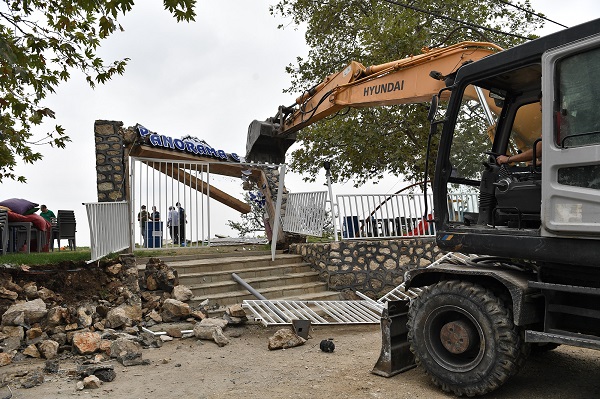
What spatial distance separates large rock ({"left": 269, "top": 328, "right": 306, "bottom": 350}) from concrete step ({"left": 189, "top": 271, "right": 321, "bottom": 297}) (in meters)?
2.41

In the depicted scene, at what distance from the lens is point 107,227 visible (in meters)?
8.02

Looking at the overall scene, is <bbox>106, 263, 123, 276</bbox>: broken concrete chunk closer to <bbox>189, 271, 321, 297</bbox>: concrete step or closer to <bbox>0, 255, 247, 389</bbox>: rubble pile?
<bbox>0, 255, 247, 389</bbox>: rubble pile

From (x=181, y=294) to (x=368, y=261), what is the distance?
4105 millimetres

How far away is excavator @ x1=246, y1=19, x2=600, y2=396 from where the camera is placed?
392cm

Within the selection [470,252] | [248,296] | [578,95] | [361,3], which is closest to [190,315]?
[248,296]

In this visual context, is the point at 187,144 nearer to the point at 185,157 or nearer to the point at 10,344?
the point at 185,157

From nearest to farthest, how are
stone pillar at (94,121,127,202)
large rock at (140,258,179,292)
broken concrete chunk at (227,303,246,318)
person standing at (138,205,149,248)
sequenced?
broken concrete chunk at (227,303,246,318), large rock at (140,258,179,292), stone pillar at (94,121,127,202), person standing at (138,205,149,248)

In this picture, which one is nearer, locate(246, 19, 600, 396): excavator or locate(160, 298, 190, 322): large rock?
locate(246, 19, 600, 396): excavator

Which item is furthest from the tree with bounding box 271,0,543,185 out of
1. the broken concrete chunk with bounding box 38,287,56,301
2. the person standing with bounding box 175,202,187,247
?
the broken concrete chunk with bounding box 38,287,56,301

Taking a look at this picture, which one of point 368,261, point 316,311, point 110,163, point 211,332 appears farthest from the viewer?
point 368,261

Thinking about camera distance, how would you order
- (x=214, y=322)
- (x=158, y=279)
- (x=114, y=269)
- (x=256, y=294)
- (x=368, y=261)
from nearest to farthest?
(x=214, y=322) < (x=114, y=269) < (x=158, y=279) < (x=256, y=294) < (x=368, y=261)

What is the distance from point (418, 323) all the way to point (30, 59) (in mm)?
5328

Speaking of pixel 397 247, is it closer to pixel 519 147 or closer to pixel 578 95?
pixel 519 147

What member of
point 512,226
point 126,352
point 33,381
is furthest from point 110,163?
A: point 512,226
